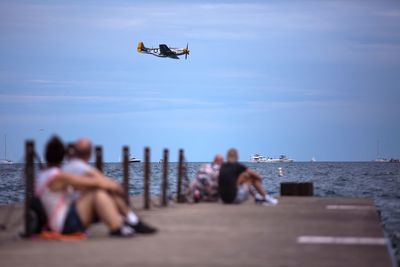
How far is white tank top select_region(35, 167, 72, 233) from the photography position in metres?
12.4

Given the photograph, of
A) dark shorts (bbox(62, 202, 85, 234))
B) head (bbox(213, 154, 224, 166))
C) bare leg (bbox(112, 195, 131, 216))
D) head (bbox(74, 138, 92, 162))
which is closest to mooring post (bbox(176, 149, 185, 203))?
head (bbox(213, 154, 224, 166))

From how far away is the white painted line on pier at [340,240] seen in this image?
41.4 ft

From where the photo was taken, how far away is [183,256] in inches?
433

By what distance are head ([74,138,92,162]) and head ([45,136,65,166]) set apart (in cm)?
23

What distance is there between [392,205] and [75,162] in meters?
31.2

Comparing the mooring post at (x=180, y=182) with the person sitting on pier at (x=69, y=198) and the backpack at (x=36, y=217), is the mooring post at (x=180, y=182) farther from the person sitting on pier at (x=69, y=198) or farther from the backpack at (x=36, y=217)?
the person sitting on pier at (x=69, y=198)

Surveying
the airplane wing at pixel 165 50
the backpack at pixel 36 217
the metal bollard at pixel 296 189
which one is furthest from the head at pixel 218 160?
the airplane wing at pixel 165 50

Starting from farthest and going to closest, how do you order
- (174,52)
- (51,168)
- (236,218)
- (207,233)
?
1. (174,52)
2. (236,218)
3. (207,233)
4. (51,168)

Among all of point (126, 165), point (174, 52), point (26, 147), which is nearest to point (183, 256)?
point (26, 147)

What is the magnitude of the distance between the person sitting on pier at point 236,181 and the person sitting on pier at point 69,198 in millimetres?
8872

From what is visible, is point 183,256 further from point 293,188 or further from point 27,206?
point 293,188

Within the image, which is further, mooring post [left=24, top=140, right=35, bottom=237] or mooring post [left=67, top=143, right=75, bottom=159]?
mooring post [left=24, top=140, right=35, bottom=237]

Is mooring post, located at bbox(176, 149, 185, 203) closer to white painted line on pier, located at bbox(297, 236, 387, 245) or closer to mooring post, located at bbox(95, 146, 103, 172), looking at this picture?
mooring post, located at bbox(95, 146, 103, 172)

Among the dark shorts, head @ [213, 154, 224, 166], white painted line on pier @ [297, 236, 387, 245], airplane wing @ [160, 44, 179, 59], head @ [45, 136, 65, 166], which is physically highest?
airplane wing @ [160, 44, 179, 59]
